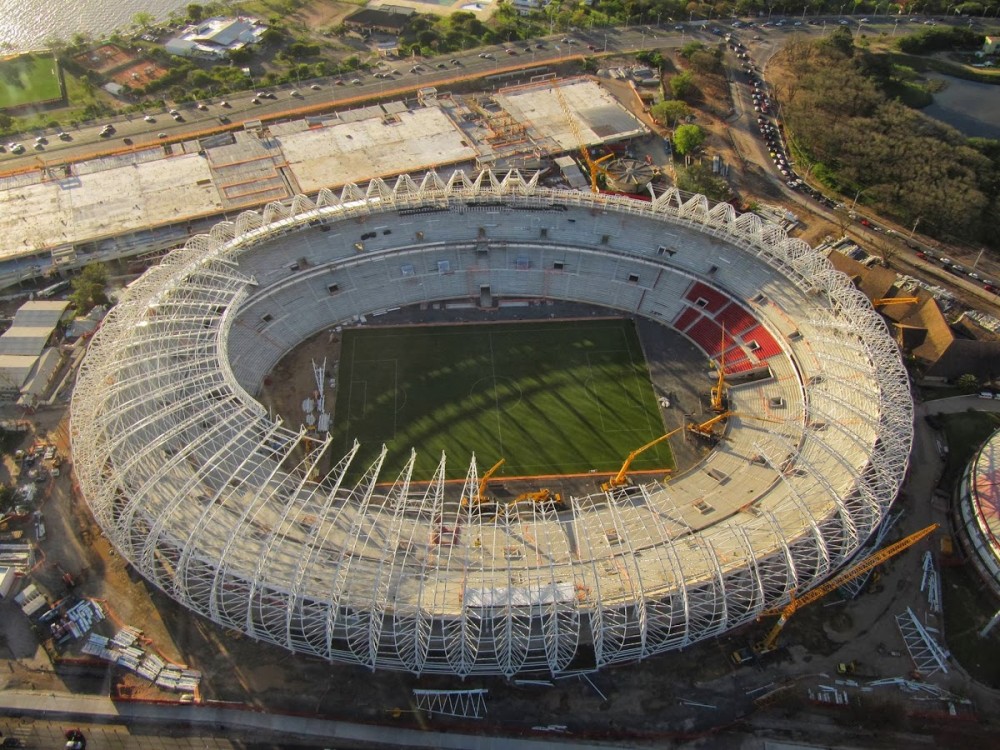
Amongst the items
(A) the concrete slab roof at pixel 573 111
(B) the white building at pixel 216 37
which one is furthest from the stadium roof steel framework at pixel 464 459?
(B) the white building at pixel 216 37

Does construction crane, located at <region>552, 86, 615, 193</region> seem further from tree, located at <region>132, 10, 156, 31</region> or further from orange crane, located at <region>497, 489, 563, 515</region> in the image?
tree, located at <region>132, 10, 156, 31</region>

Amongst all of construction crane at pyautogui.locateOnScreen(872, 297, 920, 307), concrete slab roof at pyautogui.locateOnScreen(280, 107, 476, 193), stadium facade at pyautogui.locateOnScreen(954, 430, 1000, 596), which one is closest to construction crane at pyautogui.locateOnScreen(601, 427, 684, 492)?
stadium facade at pyautogui.locateOnScreen(954, 430, 1000, 596)

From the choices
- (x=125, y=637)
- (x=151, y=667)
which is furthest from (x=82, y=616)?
(x=151, y=667)

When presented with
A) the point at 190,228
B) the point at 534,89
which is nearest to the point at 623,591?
the point at 190,228

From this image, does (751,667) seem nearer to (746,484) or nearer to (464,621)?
(746,484)

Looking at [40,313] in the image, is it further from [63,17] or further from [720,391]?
[63,17]

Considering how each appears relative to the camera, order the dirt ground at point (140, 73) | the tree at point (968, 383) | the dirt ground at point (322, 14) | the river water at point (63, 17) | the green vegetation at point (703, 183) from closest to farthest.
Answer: the tree at point (968, 383) → the green vegetation at point (703, 183) → the dirt ground at point (140, 73) → the river water at point (63, 17) → the dirt ground at point (322, 14)

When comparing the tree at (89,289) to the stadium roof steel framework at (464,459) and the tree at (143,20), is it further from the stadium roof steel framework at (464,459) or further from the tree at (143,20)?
the tree at (143,20)
